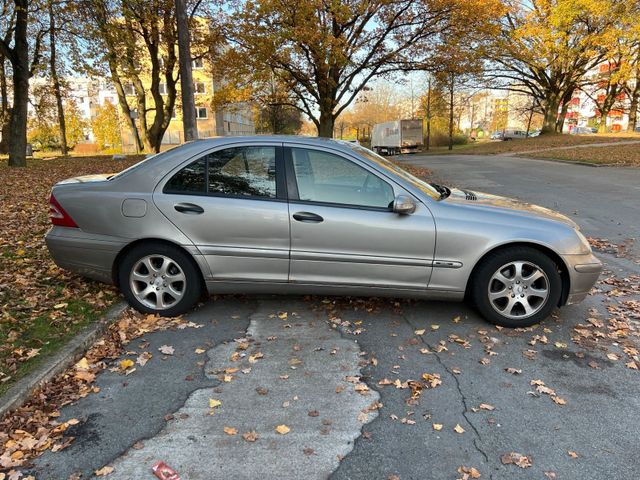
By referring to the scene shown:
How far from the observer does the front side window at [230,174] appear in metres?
4.19

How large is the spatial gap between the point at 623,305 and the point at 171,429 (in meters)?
4.46

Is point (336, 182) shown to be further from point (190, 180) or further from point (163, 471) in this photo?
point (163, 471)

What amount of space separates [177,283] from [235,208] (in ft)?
2.95

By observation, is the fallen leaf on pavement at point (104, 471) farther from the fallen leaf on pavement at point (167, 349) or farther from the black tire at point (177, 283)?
the black tire at point (177, 283)

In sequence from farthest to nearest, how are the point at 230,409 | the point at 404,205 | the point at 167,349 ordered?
1. the point at 404,205
2. the point at 167,349
3. the point at 230,409

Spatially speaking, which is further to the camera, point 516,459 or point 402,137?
point 402,137

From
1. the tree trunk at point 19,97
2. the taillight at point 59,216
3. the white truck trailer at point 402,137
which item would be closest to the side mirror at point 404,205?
the taillight at point 59,216

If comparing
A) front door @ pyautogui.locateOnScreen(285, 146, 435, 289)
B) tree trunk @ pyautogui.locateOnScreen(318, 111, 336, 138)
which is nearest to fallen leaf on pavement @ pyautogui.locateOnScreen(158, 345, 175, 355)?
front door @ pyautogui.locateOnScreen(285, 146, 435, 289)

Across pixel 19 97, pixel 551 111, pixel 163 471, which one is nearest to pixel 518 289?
pixel 163 471

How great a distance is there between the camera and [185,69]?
11.3 meters

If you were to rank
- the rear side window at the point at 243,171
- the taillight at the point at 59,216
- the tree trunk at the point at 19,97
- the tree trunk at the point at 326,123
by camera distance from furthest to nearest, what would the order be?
the tree trunk at the point at 326,123, the tree trunk at the point at 19,97, the taillight at the point at 59,216, the rear side window at the point at 243,171

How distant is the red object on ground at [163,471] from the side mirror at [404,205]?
2.53 metres

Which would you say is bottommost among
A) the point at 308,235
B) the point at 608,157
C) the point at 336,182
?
the point at 308,235

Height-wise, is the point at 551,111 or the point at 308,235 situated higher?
the point at 551,111
